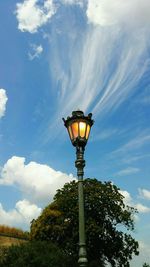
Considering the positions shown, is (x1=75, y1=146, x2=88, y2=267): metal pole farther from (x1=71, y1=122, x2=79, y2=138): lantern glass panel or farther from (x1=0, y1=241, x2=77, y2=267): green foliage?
(x1=0, y1=241, x2=77, y2=267): green foliage

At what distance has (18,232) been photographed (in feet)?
126

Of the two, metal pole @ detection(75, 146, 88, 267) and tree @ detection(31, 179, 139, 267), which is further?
tree @ detection(31, 179, 139, 267)

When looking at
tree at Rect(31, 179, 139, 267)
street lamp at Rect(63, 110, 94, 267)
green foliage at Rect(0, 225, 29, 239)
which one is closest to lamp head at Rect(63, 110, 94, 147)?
street lamp at Rect(63, 110, 94, 267)

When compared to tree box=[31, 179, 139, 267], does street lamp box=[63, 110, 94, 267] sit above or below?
below

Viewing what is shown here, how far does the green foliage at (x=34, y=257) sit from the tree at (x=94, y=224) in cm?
847

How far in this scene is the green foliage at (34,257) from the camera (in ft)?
62.3

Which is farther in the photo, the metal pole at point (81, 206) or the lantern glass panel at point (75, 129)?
the lantern glass panel at point (75, 129)

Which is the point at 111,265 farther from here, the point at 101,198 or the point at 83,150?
the point at 83,150

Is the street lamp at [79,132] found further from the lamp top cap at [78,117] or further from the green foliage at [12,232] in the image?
the green foliage at [12,232]

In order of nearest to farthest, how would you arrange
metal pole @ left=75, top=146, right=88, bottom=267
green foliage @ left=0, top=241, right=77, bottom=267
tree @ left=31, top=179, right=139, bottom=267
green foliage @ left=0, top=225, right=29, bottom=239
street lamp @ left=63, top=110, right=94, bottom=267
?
1. metal pole @ left=75, top=146, right=88, bottom=267
2. street lamp @ left=63, top=110, right=94, bottom=267
3. green foliage @ left=0, top=241, right=77, bottom=267
4. tree @ left=31, top=179, right=139, bottom=267
5. green foliage @ left=0, top=225, right=29, bottom=239

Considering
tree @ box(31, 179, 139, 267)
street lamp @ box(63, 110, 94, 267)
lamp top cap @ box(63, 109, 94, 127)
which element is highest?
tree @ box(31, 179, 139, 267)

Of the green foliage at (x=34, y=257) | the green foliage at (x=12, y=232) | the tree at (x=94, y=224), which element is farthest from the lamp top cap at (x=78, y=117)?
the green foliage at (x=12, y=232)

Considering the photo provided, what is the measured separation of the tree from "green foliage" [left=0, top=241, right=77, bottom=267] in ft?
27.8

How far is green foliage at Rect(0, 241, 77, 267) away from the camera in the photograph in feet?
62.3
